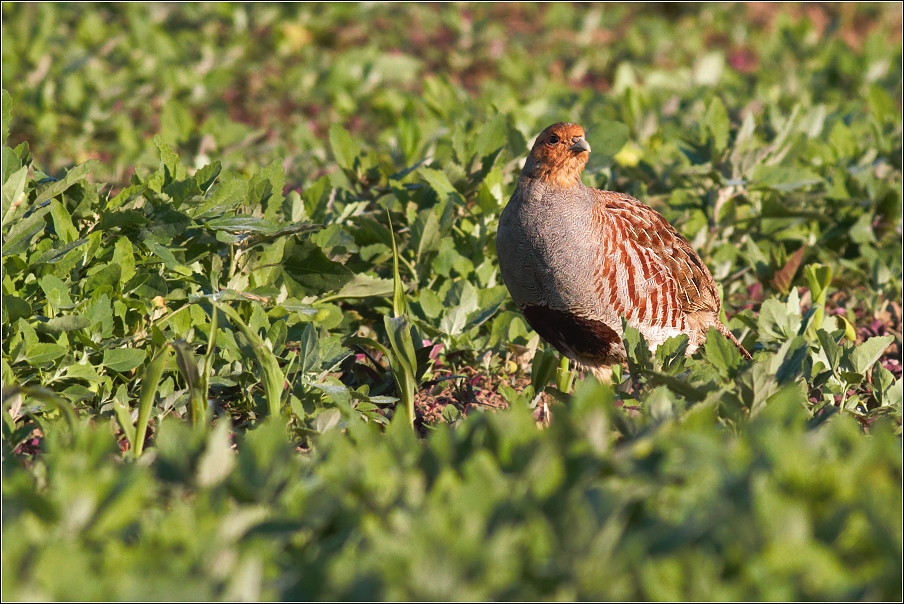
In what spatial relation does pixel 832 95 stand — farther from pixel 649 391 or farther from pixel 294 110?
pixel 649 391

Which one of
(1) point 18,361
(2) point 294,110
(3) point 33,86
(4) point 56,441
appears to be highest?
(4) point 56,441

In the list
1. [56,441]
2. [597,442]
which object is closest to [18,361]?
[56,441]

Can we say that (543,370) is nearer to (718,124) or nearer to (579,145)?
(579,145)

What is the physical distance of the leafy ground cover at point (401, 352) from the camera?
7.23 ft

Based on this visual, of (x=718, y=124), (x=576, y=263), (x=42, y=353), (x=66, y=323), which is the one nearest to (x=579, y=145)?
(x=576, y=263)

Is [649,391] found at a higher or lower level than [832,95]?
higher

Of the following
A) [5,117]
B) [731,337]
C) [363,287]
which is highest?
[5,117]

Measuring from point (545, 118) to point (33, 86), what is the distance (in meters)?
3.39

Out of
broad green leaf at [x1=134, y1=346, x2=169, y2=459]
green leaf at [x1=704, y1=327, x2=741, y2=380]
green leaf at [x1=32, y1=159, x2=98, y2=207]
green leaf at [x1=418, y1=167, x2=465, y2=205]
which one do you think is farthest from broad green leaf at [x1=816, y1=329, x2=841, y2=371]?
green leaf at [x1=32, y1=159, x2=98, y2=207]

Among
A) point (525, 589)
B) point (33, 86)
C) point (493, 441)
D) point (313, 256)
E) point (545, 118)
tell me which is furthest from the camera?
point (33, 86)

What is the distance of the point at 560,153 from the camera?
418cm

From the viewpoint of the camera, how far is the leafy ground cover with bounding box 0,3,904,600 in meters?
2.21

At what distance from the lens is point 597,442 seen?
2.65 m

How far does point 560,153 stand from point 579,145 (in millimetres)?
80
